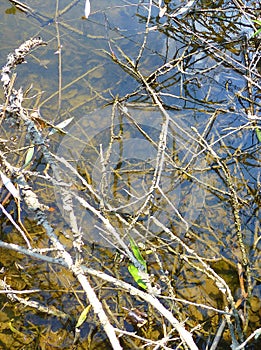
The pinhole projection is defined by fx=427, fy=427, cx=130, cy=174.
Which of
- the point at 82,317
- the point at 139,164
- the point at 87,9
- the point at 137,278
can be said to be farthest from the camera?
the point at 87,9

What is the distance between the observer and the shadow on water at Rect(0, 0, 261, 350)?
1.62m

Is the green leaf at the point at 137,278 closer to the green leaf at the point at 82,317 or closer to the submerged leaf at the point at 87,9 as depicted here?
the green leaf at the point at 82,317

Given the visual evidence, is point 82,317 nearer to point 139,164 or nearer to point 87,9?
point 139,164

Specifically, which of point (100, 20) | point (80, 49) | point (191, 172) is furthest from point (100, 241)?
point (100, 20)

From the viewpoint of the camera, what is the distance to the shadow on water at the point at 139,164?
5.33ft

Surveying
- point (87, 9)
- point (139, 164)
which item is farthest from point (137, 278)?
point (87, 9)

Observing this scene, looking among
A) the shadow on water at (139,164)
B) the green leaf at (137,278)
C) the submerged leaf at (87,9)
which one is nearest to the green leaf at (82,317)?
the shadow on water at (139,164)

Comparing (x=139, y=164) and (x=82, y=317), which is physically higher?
(x=139, y=164)

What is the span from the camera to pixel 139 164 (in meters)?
2.10

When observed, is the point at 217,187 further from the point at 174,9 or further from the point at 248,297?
the point at 174,9

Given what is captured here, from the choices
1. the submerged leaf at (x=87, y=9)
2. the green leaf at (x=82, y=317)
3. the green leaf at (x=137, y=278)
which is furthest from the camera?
the submerged leaf at (x=87, y=9)

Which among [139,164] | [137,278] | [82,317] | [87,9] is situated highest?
[87,9]

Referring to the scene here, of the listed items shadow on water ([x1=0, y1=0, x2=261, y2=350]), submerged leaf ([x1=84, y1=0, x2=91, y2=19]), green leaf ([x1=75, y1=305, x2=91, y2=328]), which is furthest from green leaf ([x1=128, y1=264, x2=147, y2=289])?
submerged leaf ([x1=84, y1=0, x2=91, y2=19])

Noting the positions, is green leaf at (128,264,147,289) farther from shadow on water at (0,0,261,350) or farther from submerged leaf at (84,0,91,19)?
submerged leaf at (84,0,91,19)
